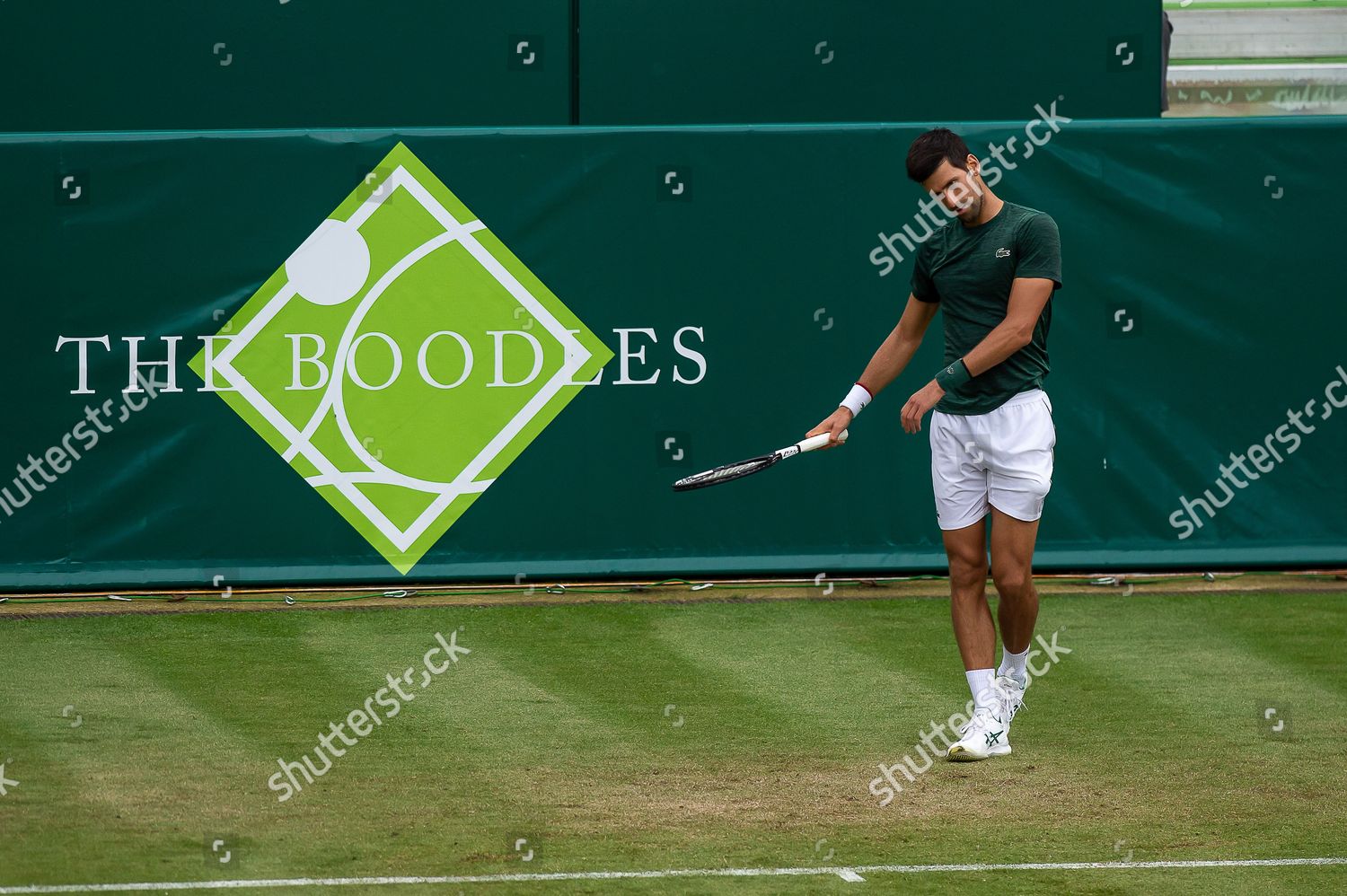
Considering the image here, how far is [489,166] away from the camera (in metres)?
8.61

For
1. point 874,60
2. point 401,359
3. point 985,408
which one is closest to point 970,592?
point 985,408

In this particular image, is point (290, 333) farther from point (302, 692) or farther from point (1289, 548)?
point (1289, 548)

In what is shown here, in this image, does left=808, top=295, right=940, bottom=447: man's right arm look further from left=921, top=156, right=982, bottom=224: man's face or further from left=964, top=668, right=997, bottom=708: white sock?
left=964, top=668, right=997, bottom=708: white sock

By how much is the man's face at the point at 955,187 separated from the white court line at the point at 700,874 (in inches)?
81.4

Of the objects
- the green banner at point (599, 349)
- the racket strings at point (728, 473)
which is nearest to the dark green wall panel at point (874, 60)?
the green banner at point (599, 349)

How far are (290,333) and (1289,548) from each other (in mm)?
5271

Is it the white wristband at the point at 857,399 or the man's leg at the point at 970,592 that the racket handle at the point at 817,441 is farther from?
the man's leg at the point at 970,592

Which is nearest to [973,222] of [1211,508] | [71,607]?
[1211,508]

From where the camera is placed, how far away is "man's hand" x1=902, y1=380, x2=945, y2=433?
5.25 m

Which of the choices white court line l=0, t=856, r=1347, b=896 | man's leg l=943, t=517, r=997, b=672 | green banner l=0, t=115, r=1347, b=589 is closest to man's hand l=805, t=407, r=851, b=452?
man's leg l=943, t=517, r=997, b=672

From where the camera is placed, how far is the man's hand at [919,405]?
207 inches

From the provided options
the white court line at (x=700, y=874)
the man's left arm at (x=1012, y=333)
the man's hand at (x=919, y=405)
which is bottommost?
the white court line at (x=700, y=874)

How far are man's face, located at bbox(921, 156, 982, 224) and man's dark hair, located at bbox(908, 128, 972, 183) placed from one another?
0.05 ft

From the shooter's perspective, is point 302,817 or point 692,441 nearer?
point 302,817
